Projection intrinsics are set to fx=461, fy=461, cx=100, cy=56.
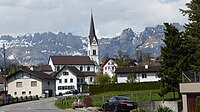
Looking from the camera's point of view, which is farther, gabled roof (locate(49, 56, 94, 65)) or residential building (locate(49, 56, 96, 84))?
gabled roof (locate(49, 56, 94, 65))

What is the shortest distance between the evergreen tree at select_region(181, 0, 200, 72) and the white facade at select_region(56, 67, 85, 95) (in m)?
89.4

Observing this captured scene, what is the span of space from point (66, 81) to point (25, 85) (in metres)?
27.3

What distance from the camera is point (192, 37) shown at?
149ft

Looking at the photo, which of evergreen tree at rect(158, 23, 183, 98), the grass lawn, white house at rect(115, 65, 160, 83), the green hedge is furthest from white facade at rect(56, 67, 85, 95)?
evergreen tree at rect(158, 23, 183, 98)

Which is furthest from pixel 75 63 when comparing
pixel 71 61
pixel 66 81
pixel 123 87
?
pixel 123 87

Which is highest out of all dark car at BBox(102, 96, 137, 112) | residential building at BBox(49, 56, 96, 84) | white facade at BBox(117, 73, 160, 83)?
residential building at BBox(49, 56, 96, 84)

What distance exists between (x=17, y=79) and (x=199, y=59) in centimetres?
7094

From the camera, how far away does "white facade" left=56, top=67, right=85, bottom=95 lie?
13512cm

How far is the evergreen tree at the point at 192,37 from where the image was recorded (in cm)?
4469

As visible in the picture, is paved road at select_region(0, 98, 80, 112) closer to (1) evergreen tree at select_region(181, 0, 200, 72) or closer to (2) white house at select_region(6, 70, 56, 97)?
(1) evergreen tree at select_region(181, 0, 200, 72)

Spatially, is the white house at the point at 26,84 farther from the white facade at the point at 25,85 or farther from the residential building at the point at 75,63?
the residential building at the point at 75,63

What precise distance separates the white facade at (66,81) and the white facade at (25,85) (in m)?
24.5

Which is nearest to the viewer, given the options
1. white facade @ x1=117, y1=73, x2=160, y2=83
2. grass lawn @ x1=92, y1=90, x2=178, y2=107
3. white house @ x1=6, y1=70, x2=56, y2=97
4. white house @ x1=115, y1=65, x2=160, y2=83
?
grass lawn @ x1=92, y1=90, x2=178, y2=107

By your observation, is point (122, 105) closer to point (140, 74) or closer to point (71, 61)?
point (140, 74)
